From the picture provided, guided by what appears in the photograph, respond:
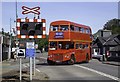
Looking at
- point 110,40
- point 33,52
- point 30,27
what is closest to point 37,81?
point 33,52

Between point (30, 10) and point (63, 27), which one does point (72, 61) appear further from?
point (30, 10)

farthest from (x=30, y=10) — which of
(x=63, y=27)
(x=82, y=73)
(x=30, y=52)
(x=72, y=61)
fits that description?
(x=72, y=61)

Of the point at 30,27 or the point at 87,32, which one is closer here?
the point at 30,27

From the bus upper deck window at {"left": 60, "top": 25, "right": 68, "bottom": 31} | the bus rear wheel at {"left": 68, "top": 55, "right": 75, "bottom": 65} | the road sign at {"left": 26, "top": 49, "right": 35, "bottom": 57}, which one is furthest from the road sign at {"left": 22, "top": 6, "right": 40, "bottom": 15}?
the bus rear wheel at {"left": 68, "top": 55, "right": 75, "bottom": 65}

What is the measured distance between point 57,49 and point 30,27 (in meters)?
18.3

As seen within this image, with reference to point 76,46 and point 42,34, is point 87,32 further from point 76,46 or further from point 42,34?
point 42,34

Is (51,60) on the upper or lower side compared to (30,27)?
lower

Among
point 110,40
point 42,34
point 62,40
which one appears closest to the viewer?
point 42,34

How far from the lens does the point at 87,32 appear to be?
40938mm

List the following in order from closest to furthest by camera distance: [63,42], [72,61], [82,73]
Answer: [82,73] → [63,42] → [72,61]

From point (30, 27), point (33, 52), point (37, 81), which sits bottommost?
point (37, 81)

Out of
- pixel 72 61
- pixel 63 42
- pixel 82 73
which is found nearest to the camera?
pixel 82 73

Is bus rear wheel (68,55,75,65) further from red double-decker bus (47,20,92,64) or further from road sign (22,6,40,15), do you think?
road sign (22,6,40,15)

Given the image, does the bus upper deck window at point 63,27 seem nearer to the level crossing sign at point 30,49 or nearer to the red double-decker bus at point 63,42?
the red double-decker bus at point 63,42
